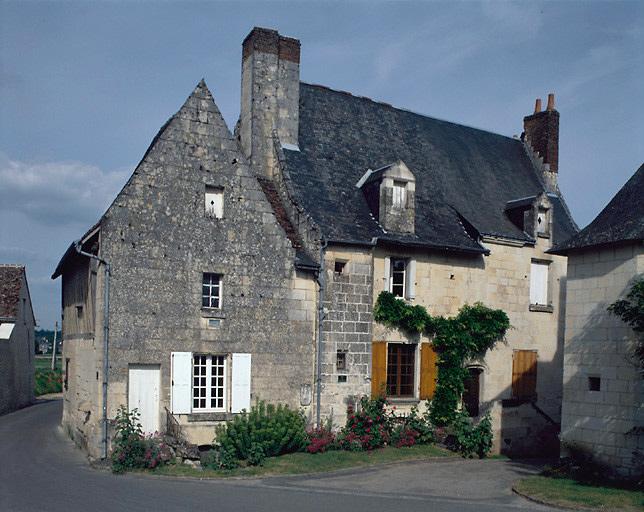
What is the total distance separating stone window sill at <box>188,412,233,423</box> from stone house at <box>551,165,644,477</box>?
25.7 ft

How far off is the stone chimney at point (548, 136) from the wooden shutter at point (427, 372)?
9.99m

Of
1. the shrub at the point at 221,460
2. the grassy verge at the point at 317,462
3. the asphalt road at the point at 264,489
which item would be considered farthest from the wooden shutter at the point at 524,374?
the shrub at the point at 221,460

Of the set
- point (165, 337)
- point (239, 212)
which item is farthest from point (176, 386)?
point (239, 212)

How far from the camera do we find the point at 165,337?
55.6 ft

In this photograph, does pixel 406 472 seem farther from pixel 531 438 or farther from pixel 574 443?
pixel 531 438

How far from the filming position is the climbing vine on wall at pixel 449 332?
64.9 ft

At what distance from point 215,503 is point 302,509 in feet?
4.94

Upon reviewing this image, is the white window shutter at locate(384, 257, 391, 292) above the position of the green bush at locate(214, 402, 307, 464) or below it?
above

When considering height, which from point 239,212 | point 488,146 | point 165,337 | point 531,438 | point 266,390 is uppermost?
point 488,146

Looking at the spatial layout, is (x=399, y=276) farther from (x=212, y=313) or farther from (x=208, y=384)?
(x=208, y=384)

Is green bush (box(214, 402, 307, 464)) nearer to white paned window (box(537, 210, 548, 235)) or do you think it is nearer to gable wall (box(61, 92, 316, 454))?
gable wall (box(61, 92, 316, 454))

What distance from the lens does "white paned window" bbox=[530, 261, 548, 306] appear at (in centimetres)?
2295

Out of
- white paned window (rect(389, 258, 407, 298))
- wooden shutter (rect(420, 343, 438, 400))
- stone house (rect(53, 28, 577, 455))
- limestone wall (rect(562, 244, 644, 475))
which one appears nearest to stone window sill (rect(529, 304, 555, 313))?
stone house (rect(53, 28, 577, 455))

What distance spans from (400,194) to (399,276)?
2.34 m
